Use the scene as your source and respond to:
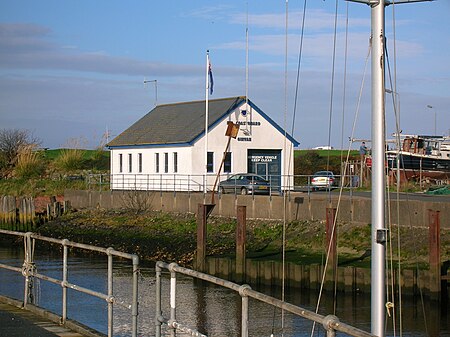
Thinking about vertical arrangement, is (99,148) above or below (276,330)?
above

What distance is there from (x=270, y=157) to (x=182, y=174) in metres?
6.19

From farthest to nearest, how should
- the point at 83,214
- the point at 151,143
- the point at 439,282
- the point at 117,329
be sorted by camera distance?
the point at 151,143 < the point at 83,214 < the point at 439,282 < the point at 117,329

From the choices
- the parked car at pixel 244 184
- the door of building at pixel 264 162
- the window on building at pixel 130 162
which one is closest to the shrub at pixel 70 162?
the window on building at pixel 130 162

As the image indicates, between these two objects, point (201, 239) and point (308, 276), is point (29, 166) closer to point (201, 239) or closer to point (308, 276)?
point (201, 239)

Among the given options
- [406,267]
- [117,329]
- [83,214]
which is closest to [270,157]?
[83,214]

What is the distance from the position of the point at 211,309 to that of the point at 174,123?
115 feet

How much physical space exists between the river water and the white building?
2213 centimetres

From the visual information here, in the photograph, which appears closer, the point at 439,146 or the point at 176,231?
the point at 176,231

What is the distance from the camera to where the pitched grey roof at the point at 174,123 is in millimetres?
54219

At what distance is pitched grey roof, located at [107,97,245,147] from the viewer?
54.2 m

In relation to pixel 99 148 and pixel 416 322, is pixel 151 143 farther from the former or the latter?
pixel 416 322

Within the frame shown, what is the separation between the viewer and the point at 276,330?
2025 centimetres

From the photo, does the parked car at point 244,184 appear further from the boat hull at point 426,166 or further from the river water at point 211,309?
the river water at point 211,309

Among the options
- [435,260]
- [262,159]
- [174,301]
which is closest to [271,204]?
[435,260]
